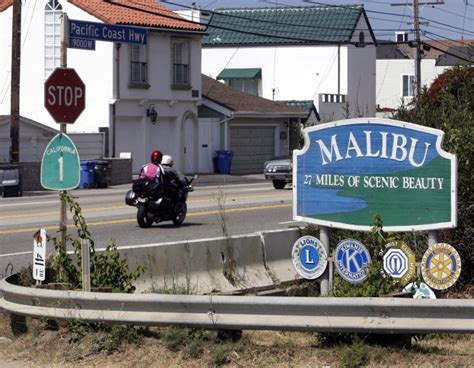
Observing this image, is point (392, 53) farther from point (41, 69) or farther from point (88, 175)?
point (88, 175)

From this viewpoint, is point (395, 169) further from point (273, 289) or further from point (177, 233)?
point (177, 233)

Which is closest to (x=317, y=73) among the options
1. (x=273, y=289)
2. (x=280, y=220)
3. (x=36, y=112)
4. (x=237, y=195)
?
(x=36, y=112)

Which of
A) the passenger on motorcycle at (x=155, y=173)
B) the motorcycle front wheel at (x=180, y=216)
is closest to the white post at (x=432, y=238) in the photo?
the passenger on motorcycle at (x=155, y=173)

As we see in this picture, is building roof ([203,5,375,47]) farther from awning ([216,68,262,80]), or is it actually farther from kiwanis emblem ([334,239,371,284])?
kiwanis emblem ([334,239,371,284])

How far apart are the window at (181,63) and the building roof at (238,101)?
3.64 m

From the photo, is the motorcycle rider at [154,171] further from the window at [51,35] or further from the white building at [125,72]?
the window at [51,35]

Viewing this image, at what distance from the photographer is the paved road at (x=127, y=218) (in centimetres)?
1878

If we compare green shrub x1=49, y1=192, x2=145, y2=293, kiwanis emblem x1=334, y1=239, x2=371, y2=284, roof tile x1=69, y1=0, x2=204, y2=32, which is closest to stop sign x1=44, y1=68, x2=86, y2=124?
green shrub x1=49, y1=192, x2=145, y2=293

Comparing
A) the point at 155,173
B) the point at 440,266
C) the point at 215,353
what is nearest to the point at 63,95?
the point at 215,353

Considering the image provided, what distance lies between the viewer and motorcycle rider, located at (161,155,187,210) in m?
21.3

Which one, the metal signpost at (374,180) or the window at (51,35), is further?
the window at (51,35)

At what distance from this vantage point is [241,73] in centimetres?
6462

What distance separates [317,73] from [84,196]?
33050mm

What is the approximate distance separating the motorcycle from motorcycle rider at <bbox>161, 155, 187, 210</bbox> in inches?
1.7
